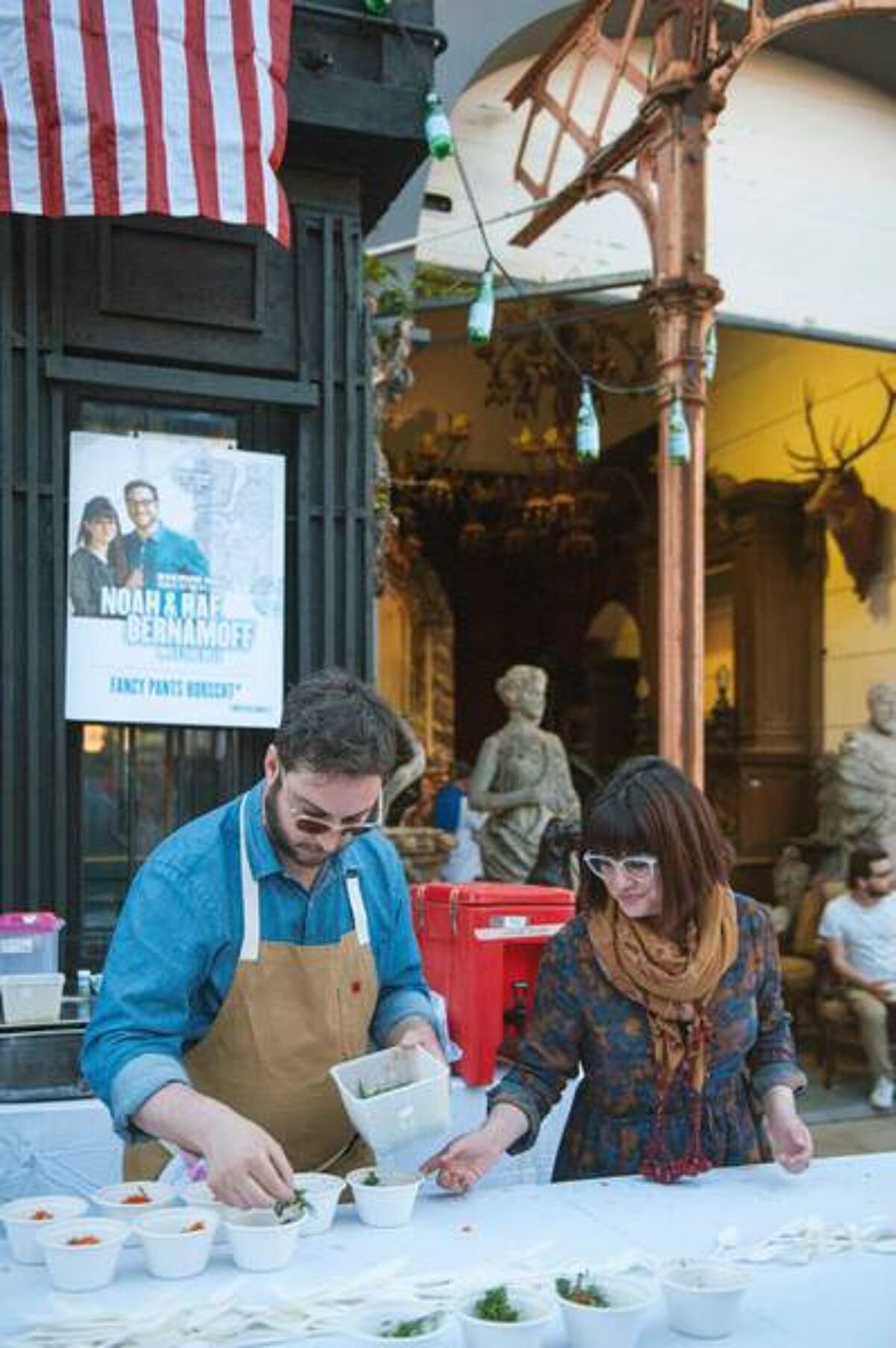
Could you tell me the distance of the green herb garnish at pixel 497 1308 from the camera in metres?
1.73

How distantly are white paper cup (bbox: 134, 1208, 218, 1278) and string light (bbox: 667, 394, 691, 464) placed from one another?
5.06m

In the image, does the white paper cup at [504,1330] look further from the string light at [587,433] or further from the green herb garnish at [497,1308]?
the string light at [587,433]

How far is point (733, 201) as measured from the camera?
9359mm

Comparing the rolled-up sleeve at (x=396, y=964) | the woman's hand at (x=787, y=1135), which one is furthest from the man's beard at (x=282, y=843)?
the woman's hand at (x=787, y=1135)

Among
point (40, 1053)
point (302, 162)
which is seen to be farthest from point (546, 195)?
point (40, 1053)

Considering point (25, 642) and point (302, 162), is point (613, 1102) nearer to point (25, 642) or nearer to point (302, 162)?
point (25, 642)

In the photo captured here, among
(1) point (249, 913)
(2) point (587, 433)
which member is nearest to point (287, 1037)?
(1) point (249, 913)

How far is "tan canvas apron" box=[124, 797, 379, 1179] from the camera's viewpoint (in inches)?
95.6

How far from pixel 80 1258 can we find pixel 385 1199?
0.54 m

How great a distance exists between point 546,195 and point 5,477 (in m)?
4.27

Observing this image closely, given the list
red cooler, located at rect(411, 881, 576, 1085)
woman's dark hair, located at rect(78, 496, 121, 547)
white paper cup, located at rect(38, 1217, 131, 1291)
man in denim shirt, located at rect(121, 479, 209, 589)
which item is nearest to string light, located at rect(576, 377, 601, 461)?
man in denim shirt, located at rect(121, 479, 209, 589)

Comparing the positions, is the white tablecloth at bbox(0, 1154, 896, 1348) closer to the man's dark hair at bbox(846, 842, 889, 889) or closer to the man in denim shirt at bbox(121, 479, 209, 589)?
the man in denim shirt at bbox(121, 479, 209, 589)

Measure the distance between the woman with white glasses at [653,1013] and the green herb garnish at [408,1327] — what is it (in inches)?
27.6

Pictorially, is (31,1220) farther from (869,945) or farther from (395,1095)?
(869,945)
